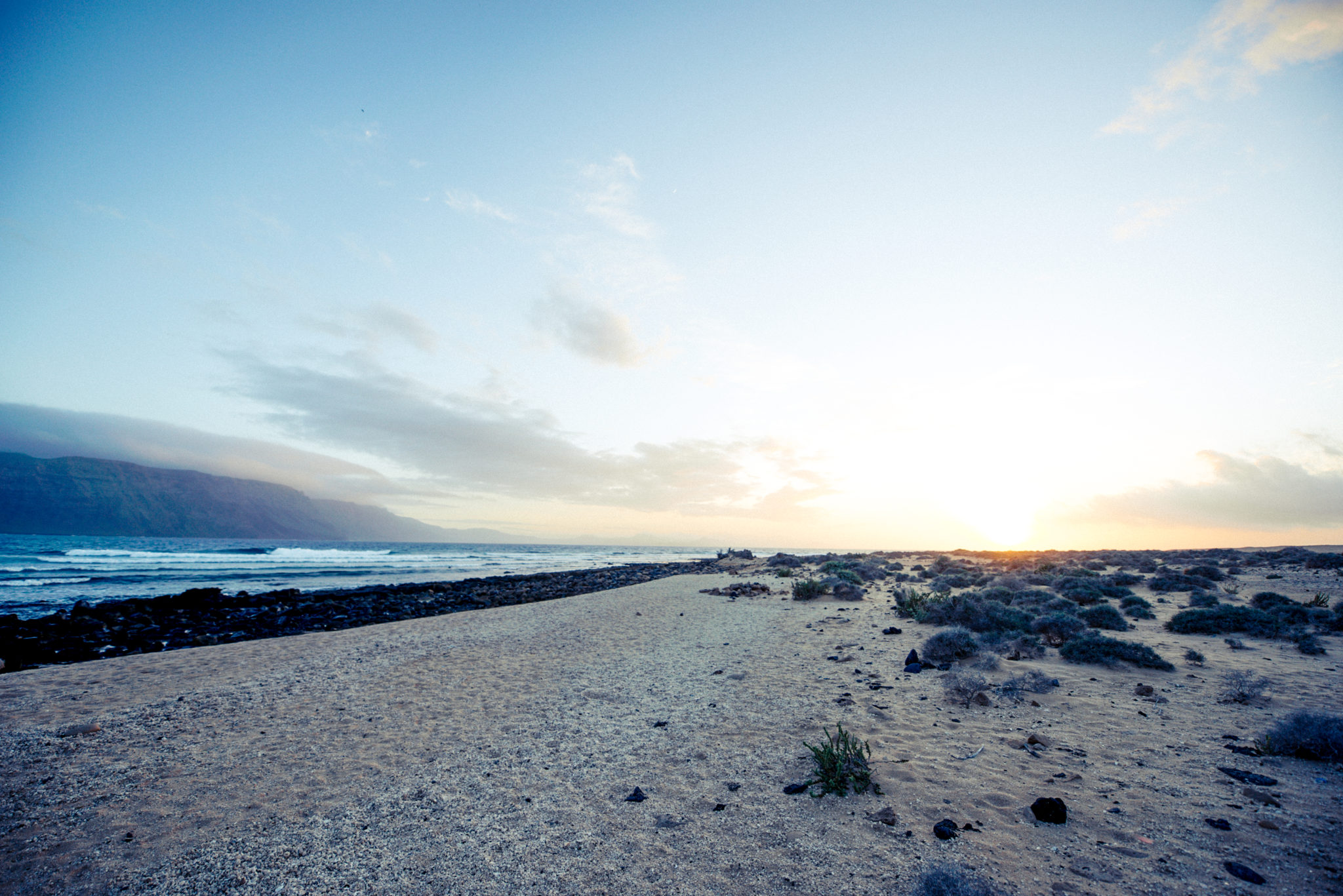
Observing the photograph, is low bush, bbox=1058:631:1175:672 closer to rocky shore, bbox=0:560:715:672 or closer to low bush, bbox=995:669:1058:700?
low bush, bbox=995:669:1058:700

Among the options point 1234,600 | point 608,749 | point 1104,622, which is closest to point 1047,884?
point 608,749

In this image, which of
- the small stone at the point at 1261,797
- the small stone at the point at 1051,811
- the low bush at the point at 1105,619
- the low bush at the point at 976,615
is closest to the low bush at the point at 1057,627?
the low bush at the point at 976,615

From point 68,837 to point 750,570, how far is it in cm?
3436

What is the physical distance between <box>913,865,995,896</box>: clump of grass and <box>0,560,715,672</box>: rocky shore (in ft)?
56.9

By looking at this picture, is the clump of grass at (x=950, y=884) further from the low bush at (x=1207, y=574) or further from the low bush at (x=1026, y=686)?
the low bush at (x=1207, y=574)

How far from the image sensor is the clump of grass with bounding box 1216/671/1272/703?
668 cm

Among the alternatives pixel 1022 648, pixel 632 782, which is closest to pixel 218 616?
pixel 632 782

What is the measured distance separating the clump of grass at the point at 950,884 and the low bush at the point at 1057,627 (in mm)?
8873

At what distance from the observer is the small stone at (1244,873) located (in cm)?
336

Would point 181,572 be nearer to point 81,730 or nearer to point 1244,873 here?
point 81,730

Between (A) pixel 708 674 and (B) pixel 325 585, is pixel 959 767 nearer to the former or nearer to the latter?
(A) pixel 708 674

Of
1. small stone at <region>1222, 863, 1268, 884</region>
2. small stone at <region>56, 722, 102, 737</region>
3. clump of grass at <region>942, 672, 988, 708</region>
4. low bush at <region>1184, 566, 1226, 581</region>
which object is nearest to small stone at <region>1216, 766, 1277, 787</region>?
small stone at <region>1222, 863, 1268, 884</region>

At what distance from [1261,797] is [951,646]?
5.14m

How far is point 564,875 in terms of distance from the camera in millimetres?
3898
